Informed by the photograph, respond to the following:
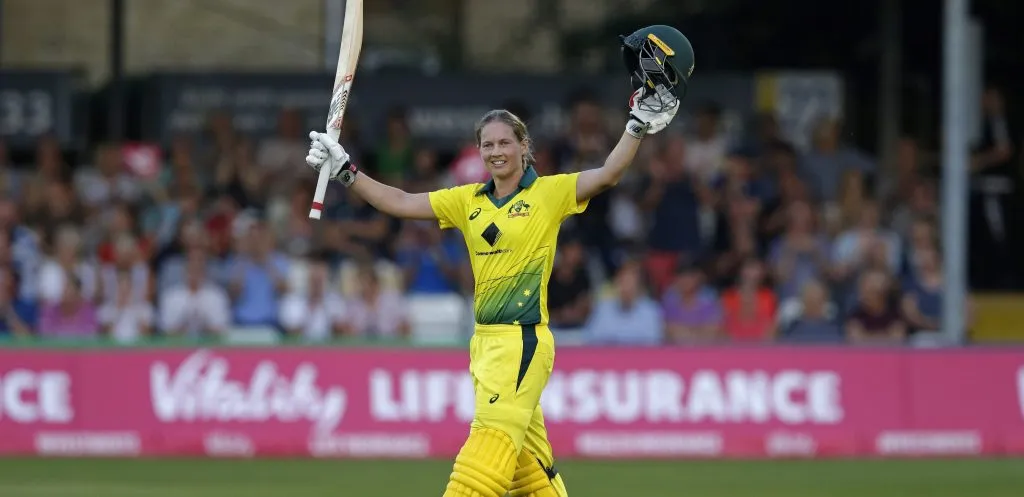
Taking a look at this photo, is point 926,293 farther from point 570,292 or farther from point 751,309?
point 570,292

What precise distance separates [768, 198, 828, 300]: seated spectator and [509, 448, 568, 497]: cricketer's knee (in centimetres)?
866

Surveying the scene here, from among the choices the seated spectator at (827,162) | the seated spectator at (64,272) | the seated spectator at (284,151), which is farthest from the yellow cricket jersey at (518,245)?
the seated spectator at (827,162)

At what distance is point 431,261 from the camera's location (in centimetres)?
1548

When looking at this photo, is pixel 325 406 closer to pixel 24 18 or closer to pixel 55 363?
pixel 55 363

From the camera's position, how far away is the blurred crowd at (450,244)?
48.3ft

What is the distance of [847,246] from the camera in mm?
15820

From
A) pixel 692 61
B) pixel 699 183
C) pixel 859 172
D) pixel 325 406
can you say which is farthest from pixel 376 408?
pixel 692 61

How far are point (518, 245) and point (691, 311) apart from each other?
8.06 meters

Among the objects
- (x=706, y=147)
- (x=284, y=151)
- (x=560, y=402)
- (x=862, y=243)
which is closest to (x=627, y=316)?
(x=560, y=402)

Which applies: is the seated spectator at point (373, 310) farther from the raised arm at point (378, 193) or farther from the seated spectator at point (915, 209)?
the raised arm at point (378, 193)

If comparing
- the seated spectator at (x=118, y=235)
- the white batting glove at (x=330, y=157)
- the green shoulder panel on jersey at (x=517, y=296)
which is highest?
the white batting glove at (x=330, y=157)

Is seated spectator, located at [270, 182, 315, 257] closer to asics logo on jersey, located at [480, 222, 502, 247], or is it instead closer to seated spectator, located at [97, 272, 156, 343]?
seated spectator, located at [97, 272, 156, 343]

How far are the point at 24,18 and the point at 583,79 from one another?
278 inches

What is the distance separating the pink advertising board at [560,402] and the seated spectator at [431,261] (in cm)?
194
